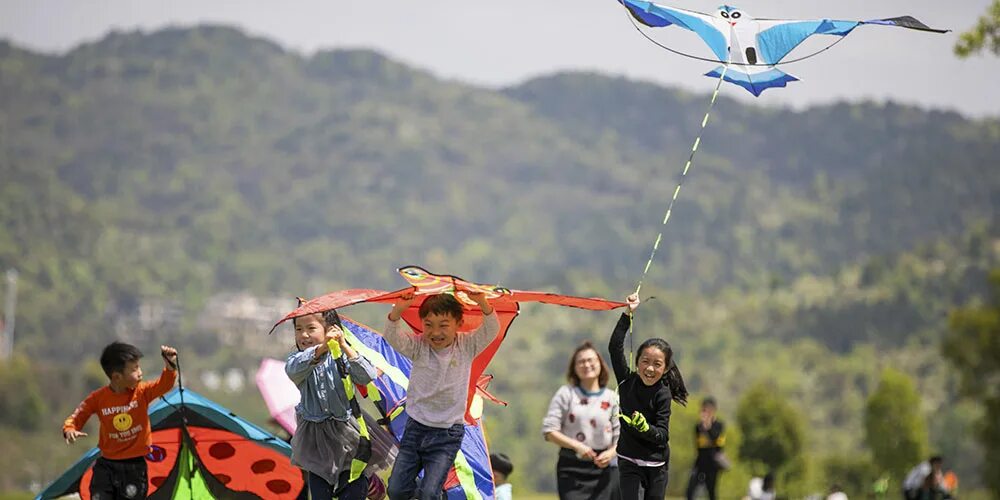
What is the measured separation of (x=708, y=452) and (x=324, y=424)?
10.6 metres

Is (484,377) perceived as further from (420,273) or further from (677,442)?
(677,442)

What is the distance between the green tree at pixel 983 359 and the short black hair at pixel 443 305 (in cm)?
4083

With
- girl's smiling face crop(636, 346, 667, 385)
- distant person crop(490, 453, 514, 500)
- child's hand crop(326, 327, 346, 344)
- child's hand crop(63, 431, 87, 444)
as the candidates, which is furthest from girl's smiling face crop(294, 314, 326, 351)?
distant person crop(490, 453, 514, 500)

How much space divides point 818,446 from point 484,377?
148 metres

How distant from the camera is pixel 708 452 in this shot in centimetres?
2089

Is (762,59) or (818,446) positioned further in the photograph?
(818,446)

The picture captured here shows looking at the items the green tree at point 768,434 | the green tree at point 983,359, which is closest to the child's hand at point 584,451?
the green tree at point 983,359

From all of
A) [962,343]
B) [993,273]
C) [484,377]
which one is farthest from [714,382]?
[484,377]

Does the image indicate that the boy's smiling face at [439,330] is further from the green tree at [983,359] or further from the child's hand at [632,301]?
the green tree at [983,359]

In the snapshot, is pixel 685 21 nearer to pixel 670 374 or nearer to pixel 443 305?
pixel 670 374

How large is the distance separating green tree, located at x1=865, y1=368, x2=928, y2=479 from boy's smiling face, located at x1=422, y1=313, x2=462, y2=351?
92.6 metres

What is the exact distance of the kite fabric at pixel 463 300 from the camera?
10.5 meters

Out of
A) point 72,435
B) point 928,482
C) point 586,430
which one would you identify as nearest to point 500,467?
point 586,430

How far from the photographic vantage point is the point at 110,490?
11.3 meters
